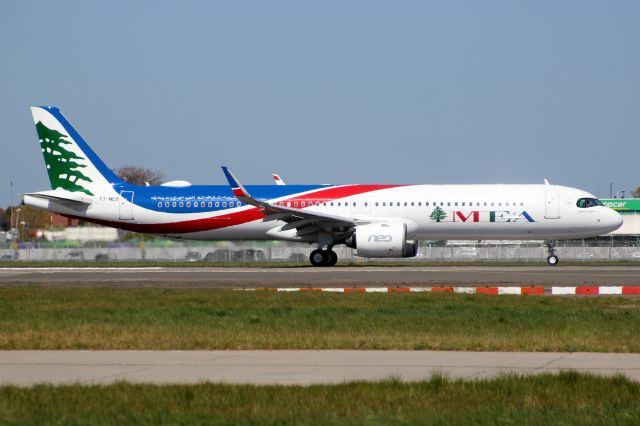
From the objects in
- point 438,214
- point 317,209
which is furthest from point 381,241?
point 317,209

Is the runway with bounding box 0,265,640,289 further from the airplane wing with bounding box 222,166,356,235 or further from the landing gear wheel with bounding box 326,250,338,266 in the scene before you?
the landing gear wheel with bounding box 326,250,338,266

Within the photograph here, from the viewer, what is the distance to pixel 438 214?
46.2 m

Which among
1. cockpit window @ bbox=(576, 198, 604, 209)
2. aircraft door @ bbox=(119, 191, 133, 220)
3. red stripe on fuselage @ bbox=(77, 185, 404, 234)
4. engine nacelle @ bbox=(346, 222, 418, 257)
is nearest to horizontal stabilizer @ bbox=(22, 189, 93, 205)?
aircraft door @ bbox=(119, 191, 133, 220)

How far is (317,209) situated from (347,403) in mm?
37359

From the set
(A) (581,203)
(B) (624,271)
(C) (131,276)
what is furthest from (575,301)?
(A) (581,203)

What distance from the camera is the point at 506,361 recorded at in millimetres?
14031

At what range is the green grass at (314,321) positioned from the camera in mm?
16281

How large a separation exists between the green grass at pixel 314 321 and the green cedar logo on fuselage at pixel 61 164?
2181 centimetres

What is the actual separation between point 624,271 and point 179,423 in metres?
33.8

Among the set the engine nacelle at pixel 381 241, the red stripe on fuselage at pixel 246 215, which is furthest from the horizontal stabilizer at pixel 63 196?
the engine nacelle at pixel 381 241

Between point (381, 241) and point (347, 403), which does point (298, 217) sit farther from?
point (347, 403)

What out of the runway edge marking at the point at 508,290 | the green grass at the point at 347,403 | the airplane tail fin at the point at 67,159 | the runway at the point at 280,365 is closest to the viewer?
the green grass at the point at 347,403

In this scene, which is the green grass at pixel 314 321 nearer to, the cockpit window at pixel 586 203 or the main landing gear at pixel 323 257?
the main landing gear at pixel 323 257

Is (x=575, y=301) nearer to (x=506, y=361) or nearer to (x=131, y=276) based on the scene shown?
(x=506, y=361)
